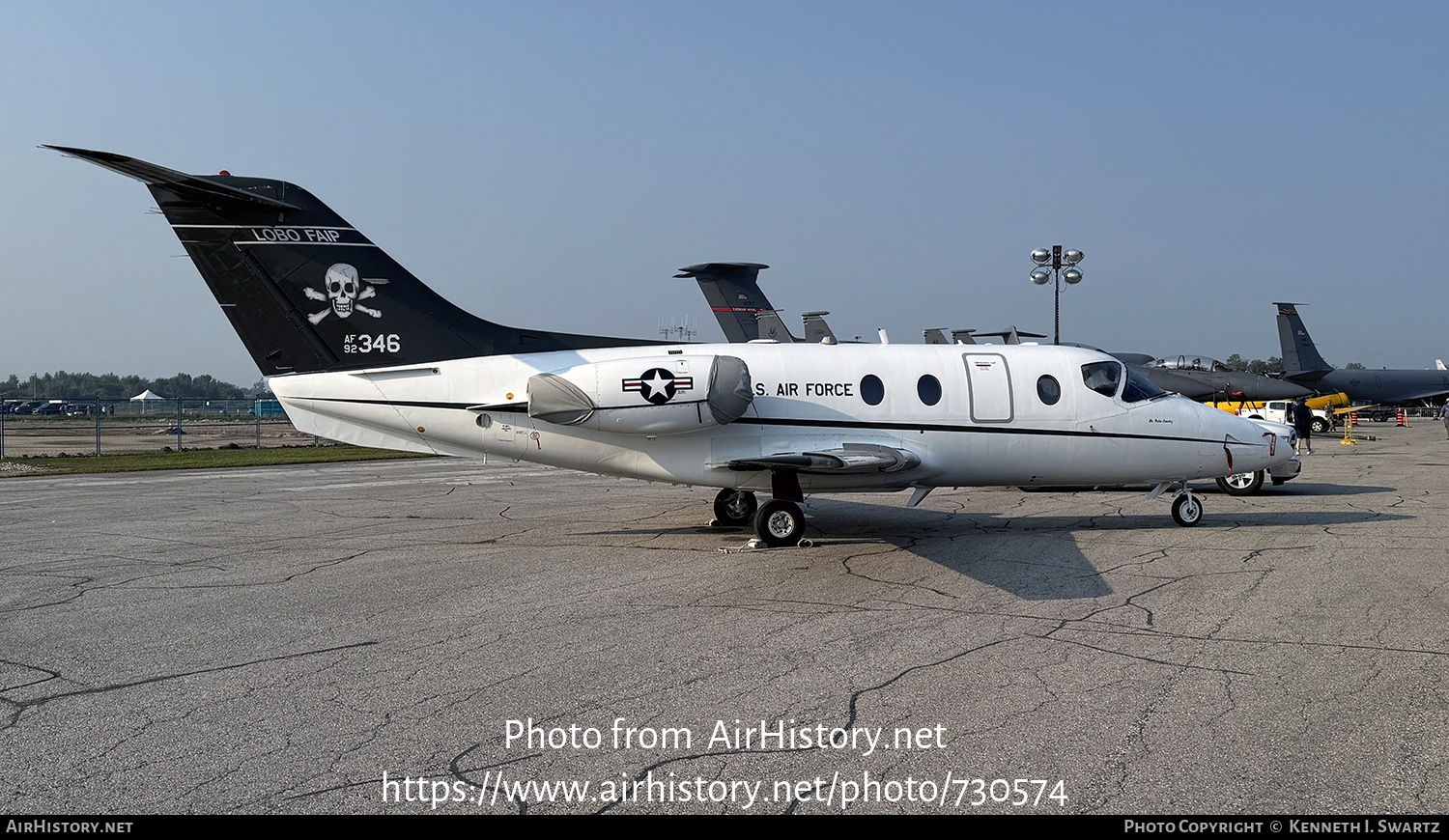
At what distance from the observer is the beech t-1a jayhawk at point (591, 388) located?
1090 cm

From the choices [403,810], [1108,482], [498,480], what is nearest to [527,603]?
[403,810]

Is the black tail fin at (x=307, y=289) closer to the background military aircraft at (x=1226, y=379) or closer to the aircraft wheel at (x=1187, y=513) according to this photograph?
the aircraft wheel at (x=1187, y=513)

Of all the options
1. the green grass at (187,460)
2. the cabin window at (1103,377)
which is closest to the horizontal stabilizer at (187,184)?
the cabin window at (1103,377)

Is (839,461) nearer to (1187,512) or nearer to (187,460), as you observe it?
(1187,512)

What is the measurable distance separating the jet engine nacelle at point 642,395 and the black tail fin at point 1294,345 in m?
51.4

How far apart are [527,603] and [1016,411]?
718 cm

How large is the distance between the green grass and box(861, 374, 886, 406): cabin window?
1662cm

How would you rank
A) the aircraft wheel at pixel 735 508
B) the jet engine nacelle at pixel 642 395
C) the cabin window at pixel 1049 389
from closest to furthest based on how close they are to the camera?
1. the jet engine nacelle at pixel 642 395
2. the cabin window at pixel 1049 389
3. the aircraft wheel at pixel 735 508

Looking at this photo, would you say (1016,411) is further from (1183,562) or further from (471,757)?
(471,757)

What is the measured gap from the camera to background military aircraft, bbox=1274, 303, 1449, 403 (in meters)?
51.4

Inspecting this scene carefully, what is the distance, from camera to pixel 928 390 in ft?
39.6

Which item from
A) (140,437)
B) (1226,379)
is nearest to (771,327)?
(1226,379)

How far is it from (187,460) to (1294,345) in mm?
54680
